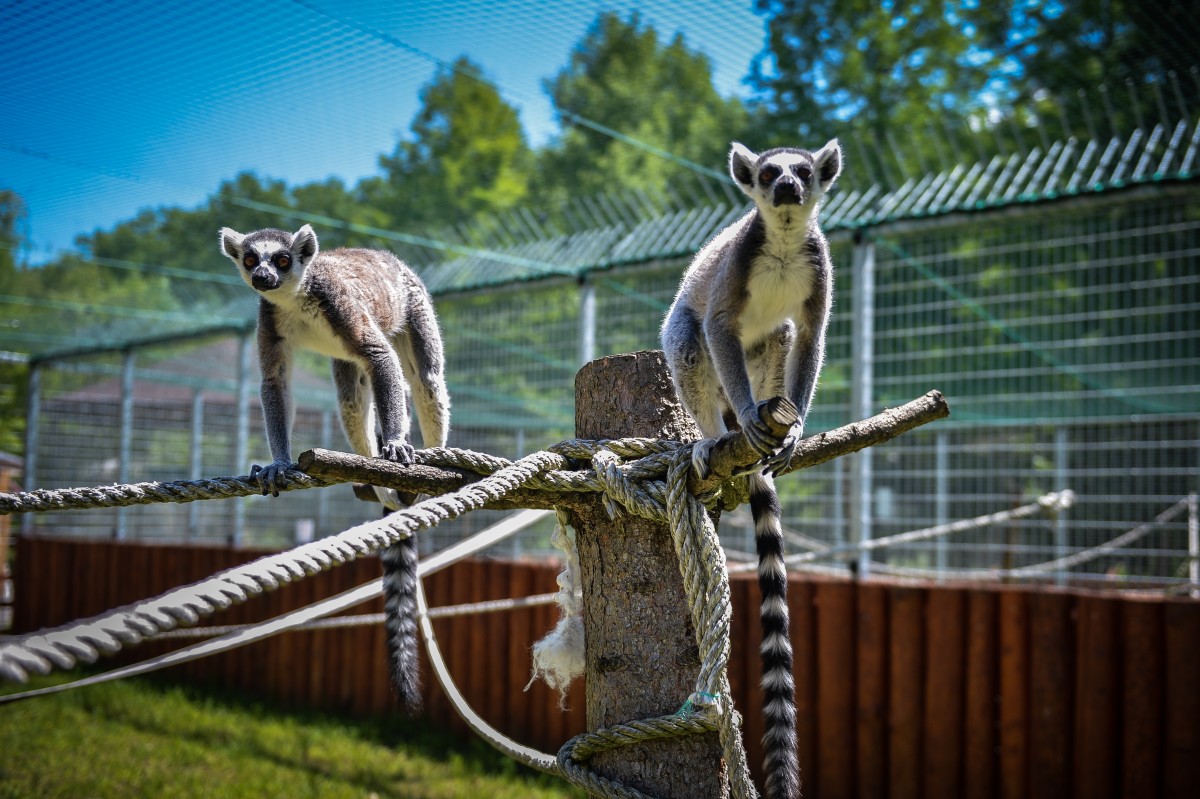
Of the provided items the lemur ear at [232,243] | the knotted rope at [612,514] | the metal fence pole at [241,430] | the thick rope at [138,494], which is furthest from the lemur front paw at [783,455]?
the metal fence pole at [241,430]

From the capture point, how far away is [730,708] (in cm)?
167

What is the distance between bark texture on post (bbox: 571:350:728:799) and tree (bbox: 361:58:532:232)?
5.14 metres

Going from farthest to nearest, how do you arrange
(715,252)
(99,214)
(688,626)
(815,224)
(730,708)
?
(99,214) → (715,252) → (815,224) → (688,626) → (730,708)

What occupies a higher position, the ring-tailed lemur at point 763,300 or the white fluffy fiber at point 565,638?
the ring-tailed lemur at point 763,300

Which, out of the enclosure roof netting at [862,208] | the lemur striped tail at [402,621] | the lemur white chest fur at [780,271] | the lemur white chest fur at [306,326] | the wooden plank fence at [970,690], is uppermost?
the enclosure roof netting at [862,208]

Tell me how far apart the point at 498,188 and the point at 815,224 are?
12.8 m

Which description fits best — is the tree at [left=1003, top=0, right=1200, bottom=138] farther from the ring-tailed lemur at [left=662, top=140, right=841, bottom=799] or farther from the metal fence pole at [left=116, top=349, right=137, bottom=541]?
the metal fence pole at [left=116, top=349, right=137, bottom=541]

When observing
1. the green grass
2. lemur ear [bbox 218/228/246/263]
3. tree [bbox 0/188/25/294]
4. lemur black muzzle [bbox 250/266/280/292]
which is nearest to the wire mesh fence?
tree [bbox 0/188/25/294]

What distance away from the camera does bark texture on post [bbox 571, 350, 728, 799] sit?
1835 mm

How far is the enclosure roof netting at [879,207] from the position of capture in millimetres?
4391

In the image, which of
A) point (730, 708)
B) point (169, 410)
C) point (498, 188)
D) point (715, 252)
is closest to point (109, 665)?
point (169, 410)

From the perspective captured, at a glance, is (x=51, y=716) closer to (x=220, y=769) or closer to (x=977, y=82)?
(x=220, y=769)

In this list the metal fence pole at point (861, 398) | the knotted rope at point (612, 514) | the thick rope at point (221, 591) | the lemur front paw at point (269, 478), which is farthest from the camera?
the metal fence pole at point (861, 398)

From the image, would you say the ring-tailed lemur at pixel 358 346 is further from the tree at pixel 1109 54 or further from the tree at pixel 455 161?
the tree at pixel 1109 54
